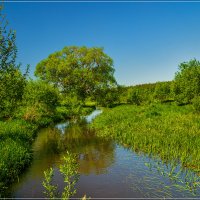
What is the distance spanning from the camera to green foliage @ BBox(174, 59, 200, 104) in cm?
4959

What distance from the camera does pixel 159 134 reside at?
22.8 meters

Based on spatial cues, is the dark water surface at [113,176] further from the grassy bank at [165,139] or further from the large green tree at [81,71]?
the large green tree at [81,71]

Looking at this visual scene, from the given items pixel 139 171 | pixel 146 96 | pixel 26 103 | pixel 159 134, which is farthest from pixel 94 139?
pixel 146 96

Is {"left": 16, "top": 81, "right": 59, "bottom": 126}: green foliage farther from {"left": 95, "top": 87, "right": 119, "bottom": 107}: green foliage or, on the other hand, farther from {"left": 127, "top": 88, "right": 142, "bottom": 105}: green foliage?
{"left": 95, "top": 87, "right": 119, "bottom": 107}: green foliage

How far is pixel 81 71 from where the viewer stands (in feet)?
250

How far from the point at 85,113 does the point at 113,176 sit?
Result: 42040mm

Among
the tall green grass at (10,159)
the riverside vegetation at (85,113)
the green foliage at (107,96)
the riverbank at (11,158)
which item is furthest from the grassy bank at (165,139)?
the green foliage at (107,96)

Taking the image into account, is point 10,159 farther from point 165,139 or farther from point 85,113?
point 85,113

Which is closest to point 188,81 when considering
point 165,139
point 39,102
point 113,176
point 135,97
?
point 135,97

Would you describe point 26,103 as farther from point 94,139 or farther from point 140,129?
point 140,129

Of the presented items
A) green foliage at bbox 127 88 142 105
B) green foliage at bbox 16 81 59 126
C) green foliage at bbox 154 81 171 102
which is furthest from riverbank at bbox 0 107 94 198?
green foliage at bbox 154 81 171 102

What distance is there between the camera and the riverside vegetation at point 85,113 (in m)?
19.0

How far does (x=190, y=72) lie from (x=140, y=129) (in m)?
28.7

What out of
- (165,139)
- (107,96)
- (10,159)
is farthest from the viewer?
(107,96)
